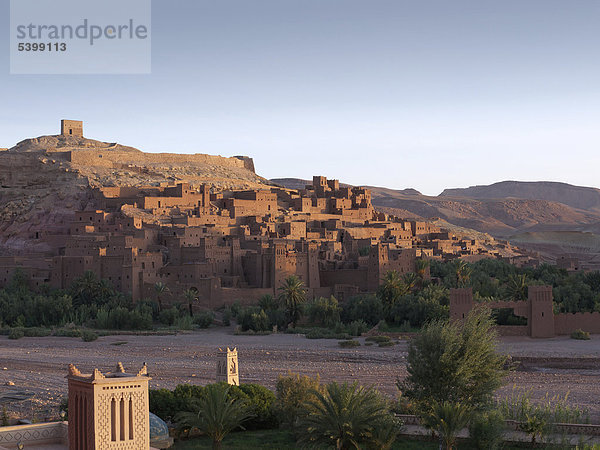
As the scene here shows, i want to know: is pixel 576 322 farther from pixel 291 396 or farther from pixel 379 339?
pixel 291 396

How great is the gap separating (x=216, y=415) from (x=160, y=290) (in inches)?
913

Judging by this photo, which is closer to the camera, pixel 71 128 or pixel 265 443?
pixel 265 443

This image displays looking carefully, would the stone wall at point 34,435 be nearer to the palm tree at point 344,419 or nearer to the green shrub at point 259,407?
the palm tree at point 344,419

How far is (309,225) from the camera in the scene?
5447 cm

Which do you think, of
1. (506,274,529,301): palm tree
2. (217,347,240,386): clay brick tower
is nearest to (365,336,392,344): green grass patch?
(506,274,529,301): palm tree

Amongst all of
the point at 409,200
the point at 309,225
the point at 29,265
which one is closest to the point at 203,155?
the point at 309,225

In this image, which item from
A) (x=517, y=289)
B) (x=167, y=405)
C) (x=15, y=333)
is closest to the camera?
(x=167, y=405)

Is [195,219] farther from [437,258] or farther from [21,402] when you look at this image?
[21,402]

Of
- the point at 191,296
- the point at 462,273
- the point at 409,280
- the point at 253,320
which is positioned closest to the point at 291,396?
the point at 253,320

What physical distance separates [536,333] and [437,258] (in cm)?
1588

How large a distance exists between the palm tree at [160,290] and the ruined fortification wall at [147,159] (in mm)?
20748

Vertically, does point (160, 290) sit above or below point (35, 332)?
above

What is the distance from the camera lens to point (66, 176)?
191 ft

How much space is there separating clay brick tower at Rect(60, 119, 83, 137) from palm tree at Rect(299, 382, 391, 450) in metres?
59.0
